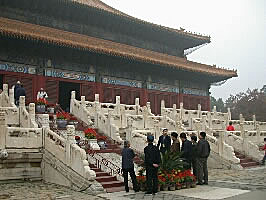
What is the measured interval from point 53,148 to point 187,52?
20750mm

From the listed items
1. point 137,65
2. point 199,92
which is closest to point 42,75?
point 137,65

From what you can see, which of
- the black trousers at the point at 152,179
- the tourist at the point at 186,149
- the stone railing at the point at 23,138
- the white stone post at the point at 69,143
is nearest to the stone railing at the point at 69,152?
the white stone post at the point at 69,143

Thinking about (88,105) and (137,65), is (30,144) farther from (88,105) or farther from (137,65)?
(137,65)

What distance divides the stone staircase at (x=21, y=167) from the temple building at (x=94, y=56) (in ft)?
25.0

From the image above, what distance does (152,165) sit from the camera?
8.09m

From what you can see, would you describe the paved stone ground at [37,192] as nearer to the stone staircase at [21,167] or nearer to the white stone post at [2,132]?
the stone staircase at [21,167]

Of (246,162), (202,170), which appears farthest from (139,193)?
(246,162)

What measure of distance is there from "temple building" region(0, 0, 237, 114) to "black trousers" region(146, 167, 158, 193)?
34.8 ft

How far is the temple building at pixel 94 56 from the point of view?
1766cm

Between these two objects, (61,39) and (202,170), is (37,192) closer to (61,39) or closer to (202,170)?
(202,170)

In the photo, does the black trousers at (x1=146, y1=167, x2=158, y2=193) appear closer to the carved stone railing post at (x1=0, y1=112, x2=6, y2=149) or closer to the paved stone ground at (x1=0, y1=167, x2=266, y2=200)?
the paved stone ground at (x1=0, y1=167, x2=266, y2=200)

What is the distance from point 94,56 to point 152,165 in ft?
42.4

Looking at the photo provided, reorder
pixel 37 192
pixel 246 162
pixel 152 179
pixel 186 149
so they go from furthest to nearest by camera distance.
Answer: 1. pixel 246 162
2. pixel 186 149
3. pixel 37 192
4. pixel 152 179

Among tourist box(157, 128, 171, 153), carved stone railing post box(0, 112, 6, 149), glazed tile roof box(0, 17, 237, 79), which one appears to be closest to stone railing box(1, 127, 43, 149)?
carved stone railing post box(0, 112, 6, 149)
